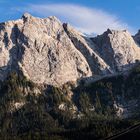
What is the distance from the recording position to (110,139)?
1775cm

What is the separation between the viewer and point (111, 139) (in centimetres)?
1780

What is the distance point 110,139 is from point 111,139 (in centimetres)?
6

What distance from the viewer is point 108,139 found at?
17.9 m

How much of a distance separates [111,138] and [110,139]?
111 mm

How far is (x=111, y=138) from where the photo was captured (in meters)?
17.7

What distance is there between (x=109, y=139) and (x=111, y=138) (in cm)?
24

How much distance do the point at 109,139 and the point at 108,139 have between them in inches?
2.8

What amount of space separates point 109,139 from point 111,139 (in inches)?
4.2

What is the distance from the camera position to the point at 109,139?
17.9 metres

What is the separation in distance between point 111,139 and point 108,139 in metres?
0.18

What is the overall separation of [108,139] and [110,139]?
0.20 metres
